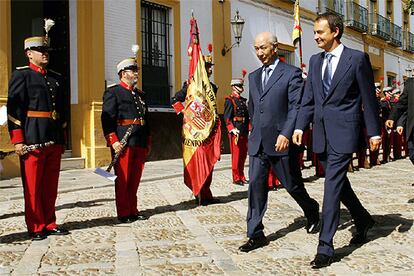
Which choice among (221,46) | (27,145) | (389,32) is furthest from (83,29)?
(389,32)

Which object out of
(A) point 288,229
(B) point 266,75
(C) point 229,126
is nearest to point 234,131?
(C) point 229,126

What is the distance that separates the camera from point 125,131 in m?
5.77

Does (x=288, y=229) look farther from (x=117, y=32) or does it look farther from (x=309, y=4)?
(x=309, y=4)

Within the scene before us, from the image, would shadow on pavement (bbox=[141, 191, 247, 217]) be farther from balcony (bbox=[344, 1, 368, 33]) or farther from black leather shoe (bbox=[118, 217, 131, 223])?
balcony (bbox=[344, 1, 368, 33])

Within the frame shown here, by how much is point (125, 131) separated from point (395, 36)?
26.6m

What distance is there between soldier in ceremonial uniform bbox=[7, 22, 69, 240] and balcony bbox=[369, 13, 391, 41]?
2336 cm

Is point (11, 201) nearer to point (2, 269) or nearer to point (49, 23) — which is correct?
point (49, 23)

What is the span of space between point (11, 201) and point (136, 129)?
2606 mm

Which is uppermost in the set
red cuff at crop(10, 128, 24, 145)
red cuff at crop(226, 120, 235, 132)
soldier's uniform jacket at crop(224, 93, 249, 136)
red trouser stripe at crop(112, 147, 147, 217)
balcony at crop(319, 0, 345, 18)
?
balcony at crop(319, 0, 345, 18)

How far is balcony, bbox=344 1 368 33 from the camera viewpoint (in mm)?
23562

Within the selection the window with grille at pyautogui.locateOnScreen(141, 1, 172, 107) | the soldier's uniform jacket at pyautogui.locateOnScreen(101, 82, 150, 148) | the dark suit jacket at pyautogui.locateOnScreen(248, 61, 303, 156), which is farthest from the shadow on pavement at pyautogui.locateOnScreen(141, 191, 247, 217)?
the window with grille at pyautogui.locateOnScreen(141, 1, 172, 107)

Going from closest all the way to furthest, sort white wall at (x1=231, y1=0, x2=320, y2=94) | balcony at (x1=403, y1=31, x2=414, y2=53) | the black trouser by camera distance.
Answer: the black trouser < white wall at (x1=231, y1=0, x2=320, y2=94) < balcony at (x1=403, y1=31, x2=414, y2=53)

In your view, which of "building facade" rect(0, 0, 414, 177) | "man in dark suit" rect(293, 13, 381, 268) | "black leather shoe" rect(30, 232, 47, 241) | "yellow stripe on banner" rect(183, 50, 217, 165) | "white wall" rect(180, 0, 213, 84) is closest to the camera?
"man in dark suit" rect(293, 13, 381, 268)

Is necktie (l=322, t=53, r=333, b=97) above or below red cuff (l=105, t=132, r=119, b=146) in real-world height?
above
